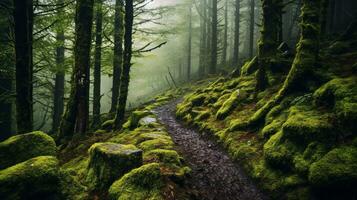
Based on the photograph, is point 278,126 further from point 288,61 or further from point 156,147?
point 288,61

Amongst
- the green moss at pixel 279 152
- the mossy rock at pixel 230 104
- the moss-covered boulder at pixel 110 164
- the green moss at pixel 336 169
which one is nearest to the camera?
the green moss at pixel 336 169

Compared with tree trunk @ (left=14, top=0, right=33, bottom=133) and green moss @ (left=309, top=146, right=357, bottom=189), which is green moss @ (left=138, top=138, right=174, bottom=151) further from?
green moss @ (left=309, top=146, right=357, bottom=189)

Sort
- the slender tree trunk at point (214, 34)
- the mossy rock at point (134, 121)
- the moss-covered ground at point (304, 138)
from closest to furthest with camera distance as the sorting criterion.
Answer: the moss-covered ground at point (304, 138), the mossy rock at point (134, 121), the slender tree trunk at point (214, 34)

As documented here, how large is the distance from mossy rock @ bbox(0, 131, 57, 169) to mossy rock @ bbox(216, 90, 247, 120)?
6.84m

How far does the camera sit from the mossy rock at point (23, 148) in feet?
18.1

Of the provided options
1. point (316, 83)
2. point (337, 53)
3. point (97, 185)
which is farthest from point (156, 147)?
point (337, 53)

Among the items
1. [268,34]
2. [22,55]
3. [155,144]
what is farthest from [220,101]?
[22,55]

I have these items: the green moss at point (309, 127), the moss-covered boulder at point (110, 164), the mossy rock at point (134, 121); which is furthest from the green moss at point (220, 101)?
the moss-covered boulder at point (110, 164)

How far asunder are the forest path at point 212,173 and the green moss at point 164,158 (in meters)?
0.55

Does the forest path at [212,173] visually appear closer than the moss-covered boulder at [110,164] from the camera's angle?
No

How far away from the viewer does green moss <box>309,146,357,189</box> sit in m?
4.97

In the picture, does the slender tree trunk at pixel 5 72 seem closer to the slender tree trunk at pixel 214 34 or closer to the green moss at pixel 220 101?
the green moss at pixel 220 101

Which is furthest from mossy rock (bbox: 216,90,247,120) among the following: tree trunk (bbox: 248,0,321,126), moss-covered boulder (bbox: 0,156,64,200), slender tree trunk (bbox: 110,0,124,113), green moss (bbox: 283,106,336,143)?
moss-covered boulder (bbox: 0,156,64,200)

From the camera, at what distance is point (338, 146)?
5.68m
